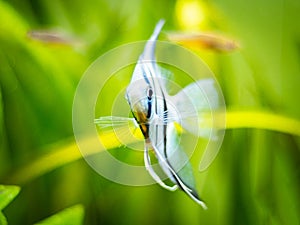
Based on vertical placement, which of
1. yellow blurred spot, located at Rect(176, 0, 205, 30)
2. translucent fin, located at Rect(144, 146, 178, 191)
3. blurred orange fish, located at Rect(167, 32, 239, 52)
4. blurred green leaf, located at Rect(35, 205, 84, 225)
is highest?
yellow blurred spot, located at Rect(176, 0, 205, 30)

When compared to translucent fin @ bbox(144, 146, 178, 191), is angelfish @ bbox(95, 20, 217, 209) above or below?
above

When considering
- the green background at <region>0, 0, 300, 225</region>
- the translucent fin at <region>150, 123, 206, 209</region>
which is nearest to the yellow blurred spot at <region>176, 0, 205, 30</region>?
the green background at <region>0, 0, 300, 225</region>

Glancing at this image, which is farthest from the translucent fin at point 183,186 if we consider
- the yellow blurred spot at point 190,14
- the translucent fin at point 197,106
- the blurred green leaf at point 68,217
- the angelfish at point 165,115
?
the yellow blurred spot at point 190,14

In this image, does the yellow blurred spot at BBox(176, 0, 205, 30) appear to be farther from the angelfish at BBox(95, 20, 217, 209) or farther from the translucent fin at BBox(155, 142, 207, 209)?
the translucent fin at BBox(155, 142, 207, 209)

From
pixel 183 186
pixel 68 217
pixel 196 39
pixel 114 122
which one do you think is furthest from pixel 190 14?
pixel 68 217

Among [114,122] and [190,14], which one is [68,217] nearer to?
[114,122]

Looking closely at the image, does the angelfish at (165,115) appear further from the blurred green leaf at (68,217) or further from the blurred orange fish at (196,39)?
the blurred green leaf at (68,217)
